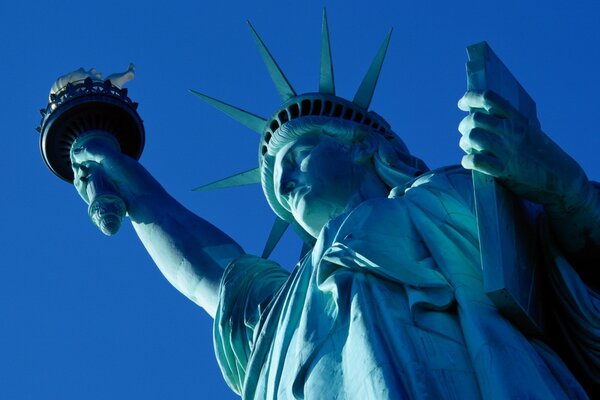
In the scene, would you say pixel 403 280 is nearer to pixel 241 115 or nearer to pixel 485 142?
pixel 485 142

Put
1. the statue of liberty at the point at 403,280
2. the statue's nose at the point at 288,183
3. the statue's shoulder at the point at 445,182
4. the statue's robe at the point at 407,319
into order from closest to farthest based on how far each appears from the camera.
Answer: the statue's robe at the point at 407,319 < the statue of liberty at the point at 403,280 < the statue's shoulder at the point at 445,182 < the statue's nose at the point at 288,183

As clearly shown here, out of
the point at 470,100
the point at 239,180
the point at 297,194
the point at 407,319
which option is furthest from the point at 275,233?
the point at 470,100

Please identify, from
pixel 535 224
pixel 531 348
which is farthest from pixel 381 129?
pixel 531 348

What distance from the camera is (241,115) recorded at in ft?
42.3

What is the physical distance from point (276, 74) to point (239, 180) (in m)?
0.81

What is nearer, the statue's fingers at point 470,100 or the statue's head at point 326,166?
the statue's fingers at point 470,100

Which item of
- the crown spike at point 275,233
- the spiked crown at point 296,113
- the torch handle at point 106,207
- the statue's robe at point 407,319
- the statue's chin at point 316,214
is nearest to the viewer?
the statue's robe at point 407,319

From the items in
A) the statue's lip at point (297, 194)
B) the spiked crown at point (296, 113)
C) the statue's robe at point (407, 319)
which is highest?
the spiked crown at point (296, 113)

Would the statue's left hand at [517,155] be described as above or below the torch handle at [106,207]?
below

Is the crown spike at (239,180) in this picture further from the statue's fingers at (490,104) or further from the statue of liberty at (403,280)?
the statue's fingers at (490,104)

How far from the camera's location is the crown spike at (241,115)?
12719 mm

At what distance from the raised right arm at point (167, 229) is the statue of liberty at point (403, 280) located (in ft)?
2.13

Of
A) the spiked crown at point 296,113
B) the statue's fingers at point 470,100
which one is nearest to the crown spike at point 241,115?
the spiked crown at point 296,113

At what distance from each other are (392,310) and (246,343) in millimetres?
2102
